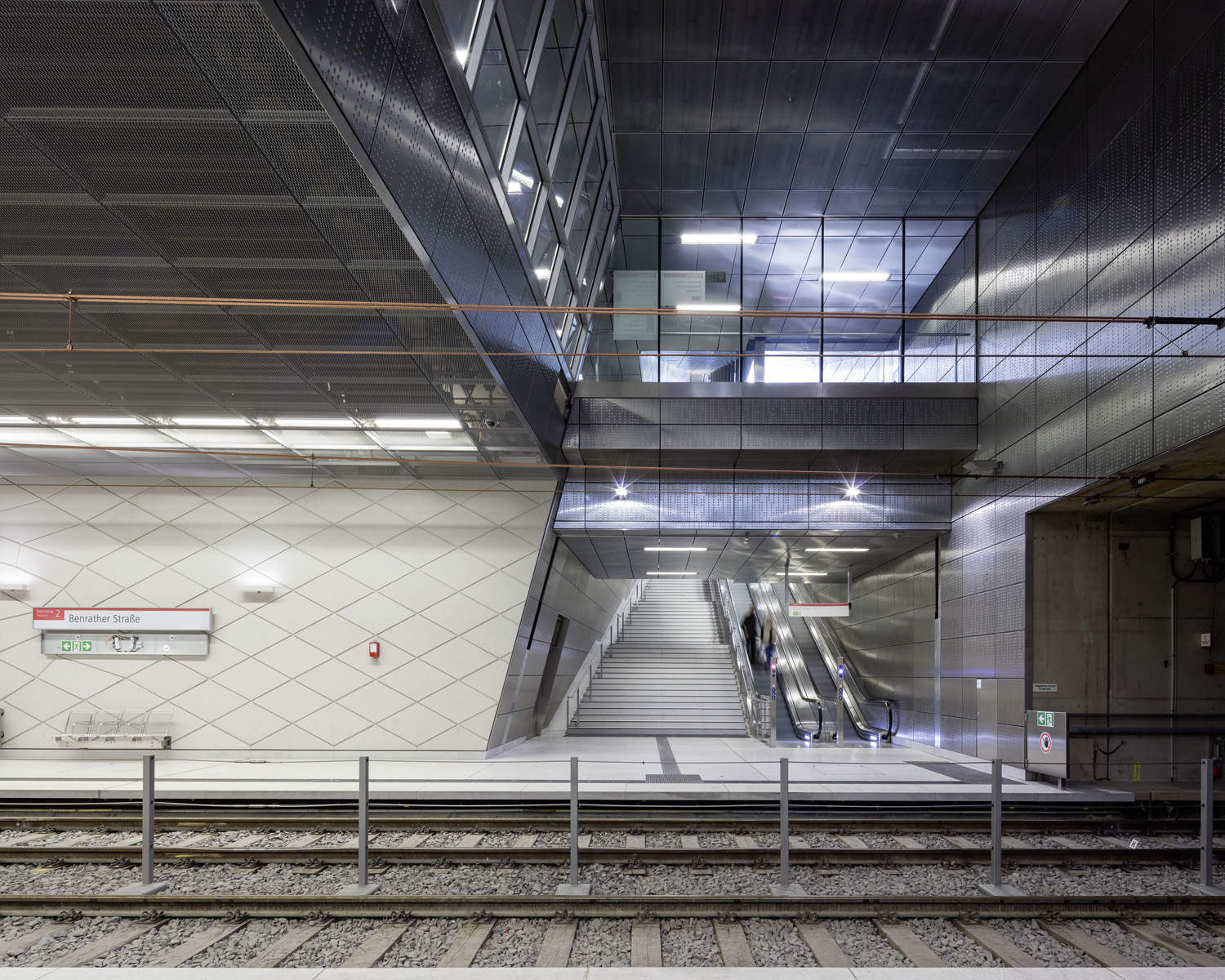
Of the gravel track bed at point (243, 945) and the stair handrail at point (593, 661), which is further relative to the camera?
the stair handrail at point (593, 661)

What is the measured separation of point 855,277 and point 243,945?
15243mm

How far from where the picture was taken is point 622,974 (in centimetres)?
479

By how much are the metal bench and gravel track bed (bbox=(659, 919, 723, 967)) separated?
33.5ft

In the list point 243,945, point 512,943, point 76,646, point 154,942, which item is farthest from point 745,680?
point 154,942

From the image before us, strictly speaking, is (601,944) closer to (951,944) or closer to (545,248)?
(951,944)

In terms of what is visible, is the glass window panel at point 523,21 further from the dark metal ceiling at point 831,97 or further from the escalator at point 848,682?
the escalator at point 848,682

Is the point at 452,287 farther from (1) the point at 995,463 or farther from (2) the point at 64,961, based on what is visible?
(1) the point at 995,463

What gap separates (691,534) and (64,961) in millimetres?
11324

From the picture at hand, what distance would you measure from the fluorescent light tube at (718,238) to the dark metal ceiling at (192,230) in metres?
7.26

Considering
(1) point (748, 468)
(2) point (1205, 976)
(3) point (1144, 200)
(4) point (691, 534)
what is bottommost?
(2) point (1205, 976)

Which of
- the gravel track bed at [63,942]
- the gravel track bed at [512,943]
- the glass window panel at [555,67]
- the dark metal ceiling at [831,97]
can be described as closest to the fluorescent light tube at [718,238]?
the dark metal ceiling at [831,97]

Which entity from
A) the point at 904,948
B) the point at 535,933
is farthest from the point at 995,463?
the point at 535,933

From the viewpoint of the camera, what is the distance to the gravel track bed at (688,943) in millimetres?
5582

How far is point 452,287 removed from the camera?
23.6 feet
